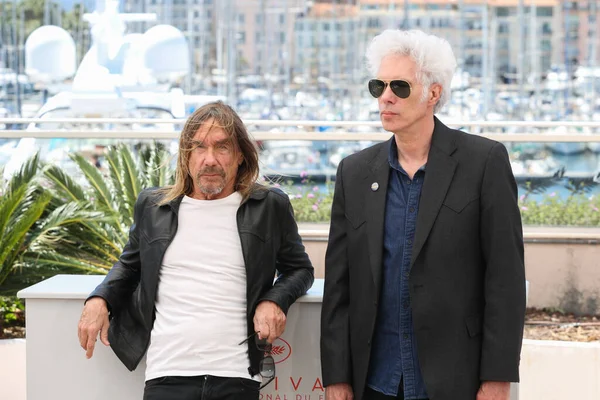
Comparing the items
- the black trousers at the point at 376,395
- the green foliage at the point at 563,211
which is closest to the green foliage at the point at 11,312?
the green foliage at the point at 563,211

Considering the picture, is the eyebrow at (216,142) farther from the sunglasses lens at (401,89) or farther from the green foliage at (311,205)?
the green foliage at (311,205)

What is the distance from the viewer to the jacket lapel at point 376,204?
2.70 m

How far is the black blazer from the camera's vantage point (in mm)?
2615

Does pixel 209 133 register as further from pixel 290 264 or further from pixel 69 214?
pixel 69 214

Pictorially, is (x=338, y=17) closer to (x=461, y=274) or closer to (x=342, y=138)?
(x=342, y=138)

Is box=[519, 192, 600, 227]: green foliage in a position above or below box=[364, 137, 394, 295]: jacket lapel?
below

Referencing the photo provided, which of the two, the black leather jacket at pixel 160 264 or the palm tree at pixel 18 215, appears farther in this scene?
the palm tree at pixel 18 215

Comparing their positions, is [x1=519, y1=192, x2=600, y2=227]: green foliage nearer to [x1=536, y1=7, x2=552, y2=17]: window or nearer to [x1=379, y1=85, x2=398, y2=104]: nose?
[x1=379, y1=85, x2=398, y2=104]: nose

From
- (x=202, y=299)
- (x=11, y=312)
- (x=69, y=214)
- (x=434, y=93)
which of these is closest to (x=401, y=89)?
(x=434, y=93)

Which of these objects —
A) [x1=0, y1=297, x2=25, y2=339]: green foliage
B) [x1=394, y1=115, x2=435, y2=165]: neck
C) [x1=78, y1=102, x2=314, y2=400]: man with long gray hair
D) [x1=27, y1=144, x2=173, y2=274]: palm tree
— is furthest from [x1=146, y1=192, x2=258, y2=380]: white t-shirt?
[x1=0, y1=297, x2=25, y2=339]: green foliage

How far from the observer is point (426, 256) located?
2639mm

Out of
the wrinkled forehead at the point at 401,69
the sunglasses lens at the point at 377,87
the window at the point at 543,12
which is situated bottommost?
the sunglasses lens at the point at 377,87

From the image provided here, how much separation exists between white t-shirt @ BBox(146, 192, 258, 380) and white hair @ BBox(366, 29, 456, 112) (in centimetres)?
68

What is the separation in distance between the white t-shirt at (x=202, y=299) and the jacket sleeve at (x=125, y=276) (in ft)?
0.54
